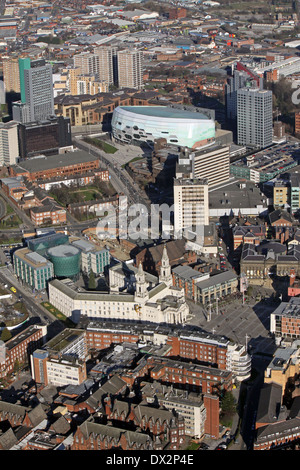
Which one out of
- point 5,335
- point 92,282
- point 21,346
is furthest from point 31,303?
point 21,346

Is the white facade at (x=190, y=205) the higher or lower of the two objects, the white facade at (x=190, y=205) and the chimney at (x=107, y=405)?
the higher

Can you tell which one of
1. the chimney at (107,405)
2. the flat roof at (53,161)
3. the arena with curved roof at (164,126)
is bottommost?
the chimney at (107,405)

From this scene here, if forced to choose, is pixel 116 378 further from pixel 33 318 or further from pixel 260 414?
pixel 33 318

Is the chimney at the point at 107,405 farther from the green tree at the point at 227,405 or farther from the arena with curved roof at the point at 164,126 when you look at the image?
the arena with curved roof at the point at 164,126

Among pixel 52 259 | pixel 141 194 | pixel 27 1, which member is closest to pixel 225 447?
pixel 52 259

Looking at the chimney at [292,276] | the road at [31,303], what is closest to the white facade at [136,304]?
the road at [31,303]

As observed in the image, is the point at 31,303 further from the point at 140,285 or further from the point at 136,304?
the point at 140,285
